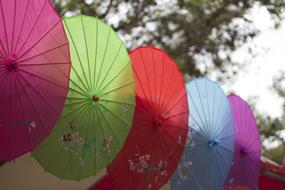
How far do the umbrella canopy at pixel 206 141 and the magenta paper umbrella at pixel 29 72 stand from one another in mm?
1594

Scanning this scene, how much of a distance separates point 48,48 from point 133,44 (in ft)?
22.4

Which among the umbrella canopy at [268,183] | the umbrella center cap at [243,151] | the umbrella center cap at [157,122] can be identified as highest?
the umbrella center cap at [157,122]

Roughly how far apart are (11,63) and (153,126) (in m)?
1.32

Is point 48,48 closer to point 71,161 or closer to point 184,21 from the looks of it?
point 71,161

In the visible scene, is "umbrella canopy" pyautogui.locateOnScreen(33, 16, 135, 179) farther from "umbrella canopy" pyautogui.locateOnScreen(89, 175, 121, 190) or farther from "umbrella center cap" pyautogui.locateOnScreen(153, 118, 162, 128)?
"umbrella canopy" pyautogui.locateOnScreen(89, 175, 121, 190)

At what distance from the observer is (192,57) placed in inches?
Answer: 412

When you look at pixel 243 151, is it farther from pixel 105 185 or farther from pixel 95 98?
pixel 95 98

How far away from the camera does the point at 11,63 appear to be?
116 inches

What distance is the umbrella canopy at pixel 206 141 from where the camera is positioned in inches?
174

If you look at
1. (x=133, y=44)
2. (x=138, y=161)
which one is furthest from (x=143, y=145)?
(x=133, y=44)

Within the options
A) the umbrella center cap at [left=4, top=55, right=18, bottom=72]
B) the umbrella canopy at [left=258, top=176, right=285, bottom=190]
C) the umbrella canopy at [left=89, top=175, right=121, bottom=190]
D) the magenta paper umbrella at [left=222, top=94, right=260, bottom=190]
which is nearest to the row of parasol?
the umbrella center cap at [left=4, top=55, right=18, bottom=72]

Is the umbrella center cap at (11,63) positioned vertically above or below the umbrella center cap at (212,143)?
above

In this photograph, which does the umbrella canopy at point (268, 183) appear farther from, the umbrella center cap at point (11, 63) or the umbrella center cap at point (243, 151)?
the umbrella center cap at point (11, 63)

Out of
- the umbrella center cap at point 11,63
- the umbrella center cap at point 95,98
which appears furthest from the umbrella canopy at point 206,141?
the umbrella center cap at point 11,63
